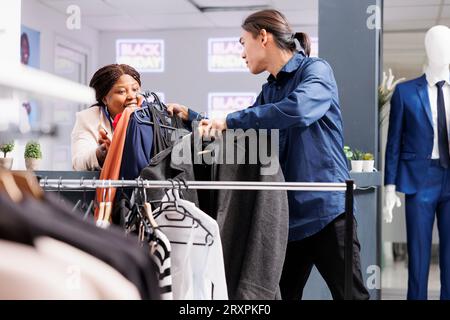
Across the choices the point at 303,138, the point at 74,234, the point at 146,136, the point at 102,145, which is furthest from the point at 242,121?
the point at 74,234

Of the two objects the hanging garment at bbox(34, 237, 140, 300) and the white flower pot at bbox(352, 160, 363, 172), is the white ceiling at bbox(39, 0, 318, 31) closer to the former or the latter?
the white flower pot at bbox(352, 160, 363, 172)

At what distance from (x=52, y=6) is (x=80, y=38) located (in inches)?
36.1

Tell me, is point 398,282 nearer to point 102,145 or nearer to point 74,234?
point 102,145

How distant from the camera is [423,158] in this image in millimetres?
3820

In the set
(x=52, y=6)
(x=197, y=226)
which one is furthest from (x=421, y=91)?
(x=52, y=6)

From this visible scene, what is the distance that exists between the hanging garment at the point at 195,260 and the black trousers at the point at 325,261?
26.5 inches

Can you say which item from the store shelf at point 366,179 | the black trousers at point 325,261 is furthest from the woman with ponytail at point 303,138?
the store shelf at point 366,179

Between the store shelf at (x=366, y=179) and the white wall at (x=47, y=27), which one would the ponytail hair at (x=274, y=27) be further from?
the white wall at (x=47, y=27)

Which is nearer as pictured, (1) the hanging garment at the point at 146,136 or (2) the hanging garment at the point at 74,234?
(2) the hanging garment at the point at 74,234

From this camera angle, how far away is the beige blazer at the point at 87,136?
118 inches

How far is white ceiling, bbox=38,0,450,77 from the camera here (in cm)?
686

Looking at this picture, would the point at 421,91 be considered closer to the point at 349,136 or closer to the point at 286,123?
the point at 349,136

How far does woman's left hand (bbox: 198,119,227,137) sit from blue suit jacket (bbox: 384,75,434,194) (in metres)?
1.88

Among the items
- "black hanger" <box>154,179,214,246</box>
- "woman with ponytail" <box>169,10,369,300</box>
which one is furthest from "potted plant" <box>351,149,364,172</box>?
"black hanger" <box>154,179,214,246</box>
